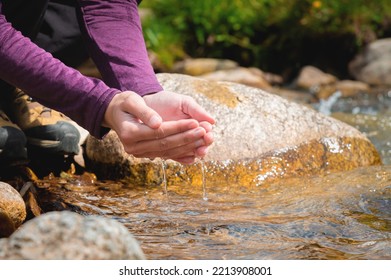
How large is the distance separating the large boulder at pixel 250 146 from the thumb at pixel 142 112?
53.5 inches

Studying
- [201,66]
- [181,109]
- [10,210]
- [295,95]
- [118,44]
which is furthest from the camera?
[201,66]

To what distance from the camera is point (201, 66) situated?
8.34 m

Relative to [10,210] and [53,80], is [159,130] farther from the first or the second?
[10,210]

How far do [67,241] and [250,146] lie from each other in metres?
2.38

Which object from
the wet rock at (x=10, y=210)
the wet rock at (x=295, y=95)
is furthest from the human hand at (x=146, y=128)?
the wet rock at (x=295, y=95)

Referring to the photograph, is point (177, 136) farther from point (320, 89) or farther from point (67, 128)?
point (320, 89)

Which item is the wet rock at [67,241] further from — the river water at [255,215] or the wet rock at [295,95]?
the wet rock at [295,95]

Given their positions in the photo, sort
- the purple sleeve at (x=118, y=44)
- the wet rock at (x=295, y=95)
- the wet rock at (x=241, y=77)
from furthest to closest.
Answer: the wet rock at (x=241, y=77) < the wet rock at (x=295, y=95) < the purple sleeve at (x=118, y=44)

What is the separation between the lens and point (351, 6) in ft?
28.8

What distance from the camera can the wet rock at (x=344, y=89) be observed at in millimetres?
7723

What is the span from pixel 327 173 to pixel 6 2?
195 centimetres

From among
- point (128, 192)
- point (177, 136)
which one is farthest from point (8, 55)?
point (128, 192)

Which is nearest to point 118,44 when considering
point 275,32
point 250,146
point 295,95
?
point 250,146
